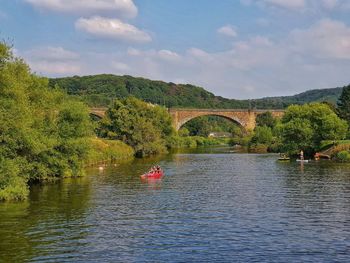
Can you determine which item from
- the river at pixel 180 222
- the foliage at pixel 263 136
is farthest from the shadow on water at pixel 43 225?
the foliage at pixel 263 136

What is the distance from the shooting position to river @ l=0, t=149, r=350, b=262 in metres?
22.4

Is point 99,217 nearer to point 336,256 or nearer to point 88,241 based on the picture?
point 88,241

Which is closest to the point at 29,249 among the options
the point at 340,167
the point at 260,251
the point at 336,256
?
the point at 260,251

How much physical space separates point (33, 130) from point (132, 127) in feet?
181

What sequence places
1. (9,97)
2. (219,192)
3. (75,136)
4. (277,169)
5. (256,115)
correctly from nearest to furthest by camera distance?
(9,97)
(219,192)
(75,136)
(277,169)
(256,115)

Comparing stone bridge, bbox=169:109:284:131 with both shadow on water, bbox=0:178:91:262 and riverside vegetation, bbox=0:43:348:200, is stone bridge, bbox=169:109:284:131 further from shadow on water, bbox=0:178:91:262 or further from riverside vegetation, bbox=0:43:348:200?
shadow on water, bbox=0:178:91:262

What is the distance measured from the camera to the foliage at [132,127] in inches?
3851

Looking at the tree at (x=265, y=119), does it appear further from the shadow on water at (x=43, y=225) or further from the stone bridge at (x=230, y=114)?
the shadow on water at (x=43, y=225)

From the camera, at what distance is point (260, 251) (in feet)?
74.1

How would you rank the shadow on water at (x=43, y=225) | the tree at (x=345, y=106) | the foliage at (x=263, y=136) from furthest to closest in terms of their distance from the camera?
1. the foliage at (x=263, y=136)
2. the tree at (x=345, y=106)
3. the shadow on water at (x=43, y=225)

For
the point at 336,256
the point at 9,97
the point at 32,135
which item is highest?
the point at 9,97

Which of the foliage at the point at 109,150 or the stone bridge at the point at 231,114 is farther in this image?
the stone bridge at the point at 231,114

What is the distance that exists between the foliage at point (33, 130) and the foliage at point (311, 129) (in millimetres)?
39800

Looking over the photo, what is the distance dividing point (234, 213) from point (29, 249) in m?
13.2
